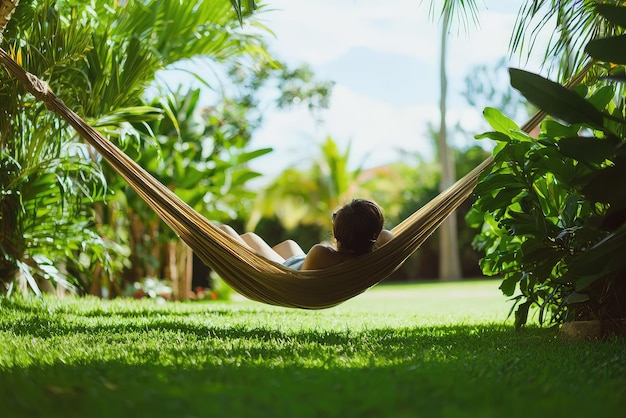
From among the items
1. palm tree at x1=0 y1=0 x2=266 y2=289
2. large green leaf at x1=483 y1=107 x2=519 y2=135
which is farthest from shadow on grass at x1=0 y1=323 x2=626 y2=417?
palm tree at x1=0 y1=0 x2=266 y2=289

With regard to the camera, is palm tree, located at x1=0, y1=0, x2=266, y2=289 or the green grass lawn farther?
palm tree, located at x1=0, y1=0, x2=266, y2=289

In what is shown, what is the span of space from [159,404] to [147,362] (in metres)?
0.62

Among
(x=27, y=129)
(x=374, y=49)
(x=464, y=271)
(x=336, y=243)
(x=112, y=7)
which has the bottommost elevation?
(x=464, y=271)

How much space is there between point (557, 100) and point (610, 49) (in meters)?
0.24

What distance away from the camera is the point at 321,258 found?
124 inches

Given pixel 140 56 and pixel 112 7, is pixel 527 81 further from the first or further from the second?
pixel 112 7

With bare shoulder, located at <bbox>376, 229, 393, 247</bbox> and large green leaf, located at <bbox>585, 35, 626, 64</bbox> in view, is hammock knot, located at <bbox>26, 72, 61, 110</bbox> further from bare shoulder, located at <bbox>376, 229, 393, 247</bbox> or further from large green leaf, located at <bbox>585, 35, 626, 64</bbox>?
large green leaf, located at <bbox>585, 35, 626, 64</bbox>

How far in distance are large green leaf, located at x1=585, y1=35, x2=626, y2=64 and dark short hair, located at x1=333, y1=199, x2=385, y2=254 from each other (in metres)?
1.32

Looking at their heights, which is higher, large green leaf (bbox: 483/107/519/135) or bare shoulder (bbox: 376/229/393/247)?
large green leaf (bbox: 483/107/519/135)

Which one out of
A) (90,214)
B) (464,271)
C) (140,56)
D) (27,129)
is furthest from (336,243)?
(464,271)

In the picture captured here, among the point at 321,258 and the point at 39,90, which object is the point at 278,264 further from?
the point at 39,90

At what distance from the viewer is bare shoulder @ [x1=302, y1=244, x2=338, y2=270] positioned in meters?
3.17

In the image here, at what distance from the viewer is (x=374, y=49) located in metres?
42.0

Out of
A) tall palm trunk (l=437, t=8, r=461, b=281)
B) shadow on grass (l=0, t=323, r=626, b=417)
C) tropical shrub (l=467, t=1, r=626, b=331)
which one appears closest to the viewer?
shadow on grass (l=0, t=323, r=626, b=417)
